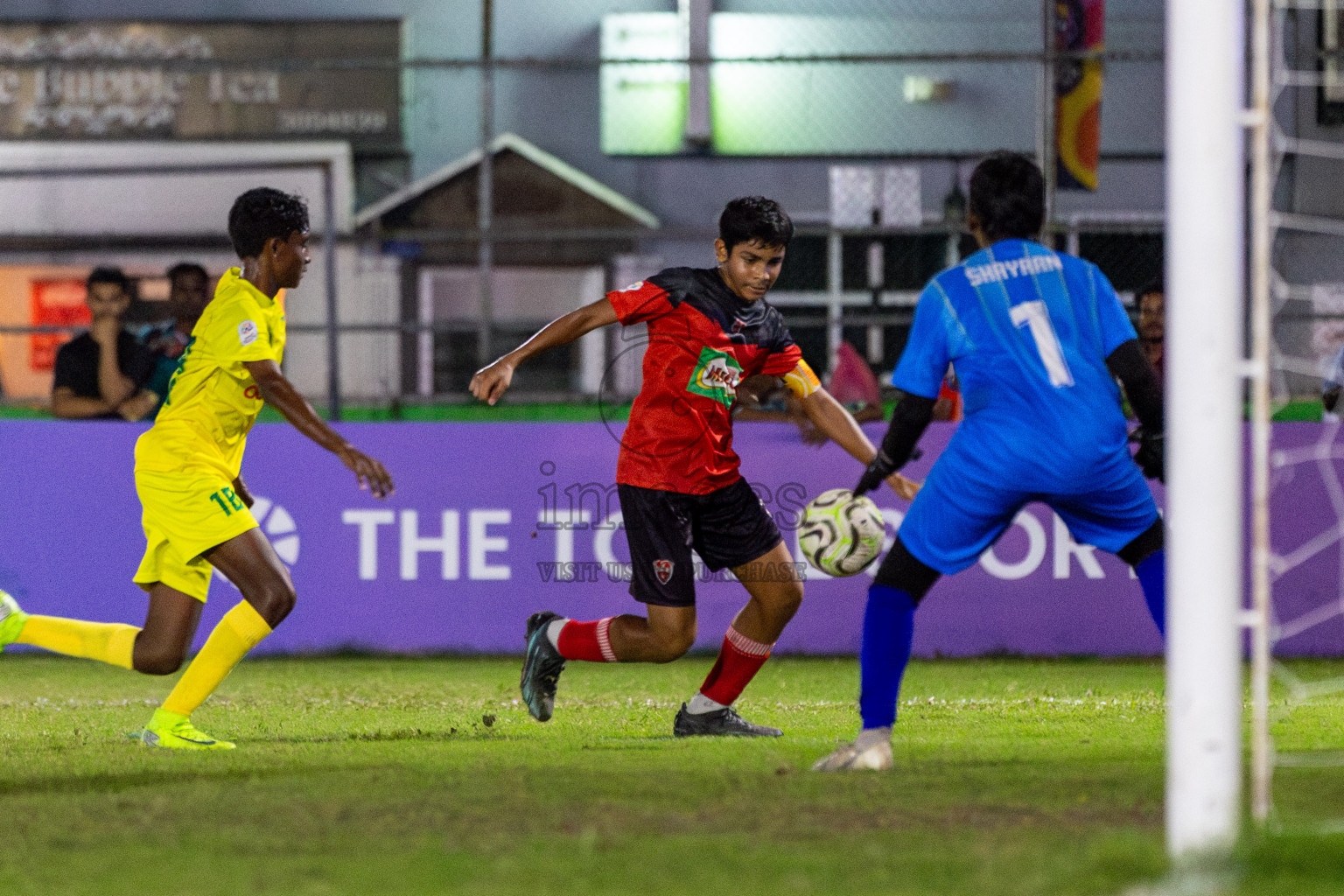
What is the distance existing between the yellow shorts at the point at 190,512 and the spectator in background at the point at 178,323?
4172mm

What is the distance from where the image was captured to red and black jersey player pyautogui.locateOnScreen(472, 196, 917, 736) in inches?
230

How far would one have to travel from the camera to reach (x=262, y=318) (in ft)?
19.5

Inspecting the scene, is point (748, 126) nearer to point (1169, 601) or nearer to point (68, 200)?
point (68, 200)

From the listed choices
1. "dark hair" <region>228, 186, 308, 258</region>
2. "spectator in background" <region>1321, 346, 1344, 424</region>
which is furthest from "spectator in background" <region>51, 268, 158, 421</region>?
"spectator in background" <region>1321, 346, 1344, 424</region>

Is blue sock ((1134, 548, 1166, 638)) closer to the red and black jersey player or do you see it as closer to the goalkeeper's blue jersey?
the goalkeeper's blue jersey

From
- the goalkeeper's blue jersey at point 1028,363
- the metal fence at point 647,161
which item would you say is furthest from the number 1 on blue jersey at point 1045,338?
the metal fence at point 647,161

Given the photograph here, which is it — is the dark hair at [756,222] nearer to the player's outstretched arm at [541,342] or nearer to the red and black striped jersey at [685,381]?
the red and black striped jersey at [685,381]

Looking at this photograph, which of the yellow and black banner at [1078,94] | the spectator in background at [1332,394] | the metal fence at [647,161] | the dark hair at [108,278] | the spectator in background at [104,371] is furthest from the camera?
the metal fence at [647,161]

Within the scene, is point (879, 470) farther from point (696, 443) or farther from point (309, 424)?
point (309, 424)

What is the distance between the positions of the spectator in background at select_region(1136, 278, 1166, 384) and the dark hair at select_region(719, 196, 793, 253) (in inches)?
172

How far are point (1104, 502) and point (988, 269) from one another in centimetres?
76

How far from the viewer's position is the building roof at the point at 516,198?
17234 mm

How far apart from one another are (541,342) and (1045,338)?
166 centimetres

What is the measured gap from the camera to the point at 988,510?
4.93 meters
